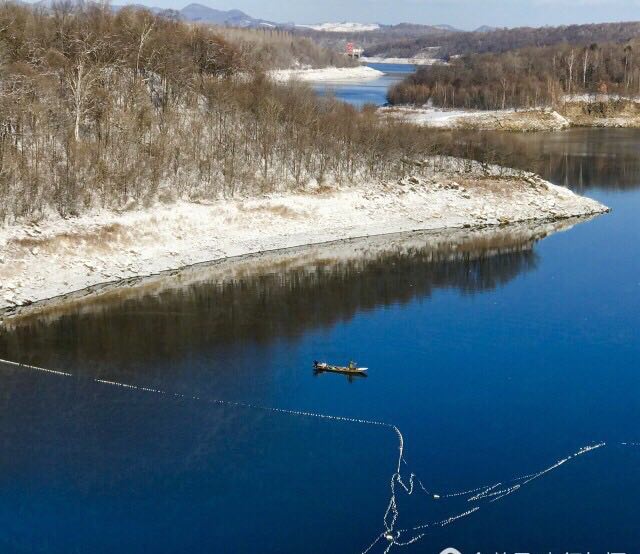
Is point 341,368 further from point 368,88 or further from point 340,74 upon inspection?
point 340,74

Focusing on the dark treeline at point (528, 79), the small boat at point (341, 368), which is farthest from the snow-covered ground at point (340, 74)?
the small boat at point (341, 368)

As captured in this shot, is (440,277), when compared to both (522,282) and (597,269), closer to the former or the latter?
(522,282)

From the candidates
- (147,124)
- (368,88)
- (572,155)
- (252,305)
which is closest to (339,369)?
(252,305)

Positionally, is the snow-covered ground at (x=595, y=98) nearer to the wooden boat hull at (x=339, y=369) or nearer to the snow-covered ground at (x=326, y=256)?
the snow-covered ground at (x=326, y=256)

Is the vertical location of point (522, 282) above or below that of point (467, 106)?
below

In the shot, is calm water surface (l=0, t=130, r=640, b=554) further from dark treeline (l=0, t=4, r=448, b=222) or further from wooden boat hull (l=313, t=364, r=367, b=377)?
dark treeline (l=0, t=4, r=448, b=222)

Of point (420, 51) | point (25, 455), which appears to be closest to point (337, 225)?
point (25, 455)
